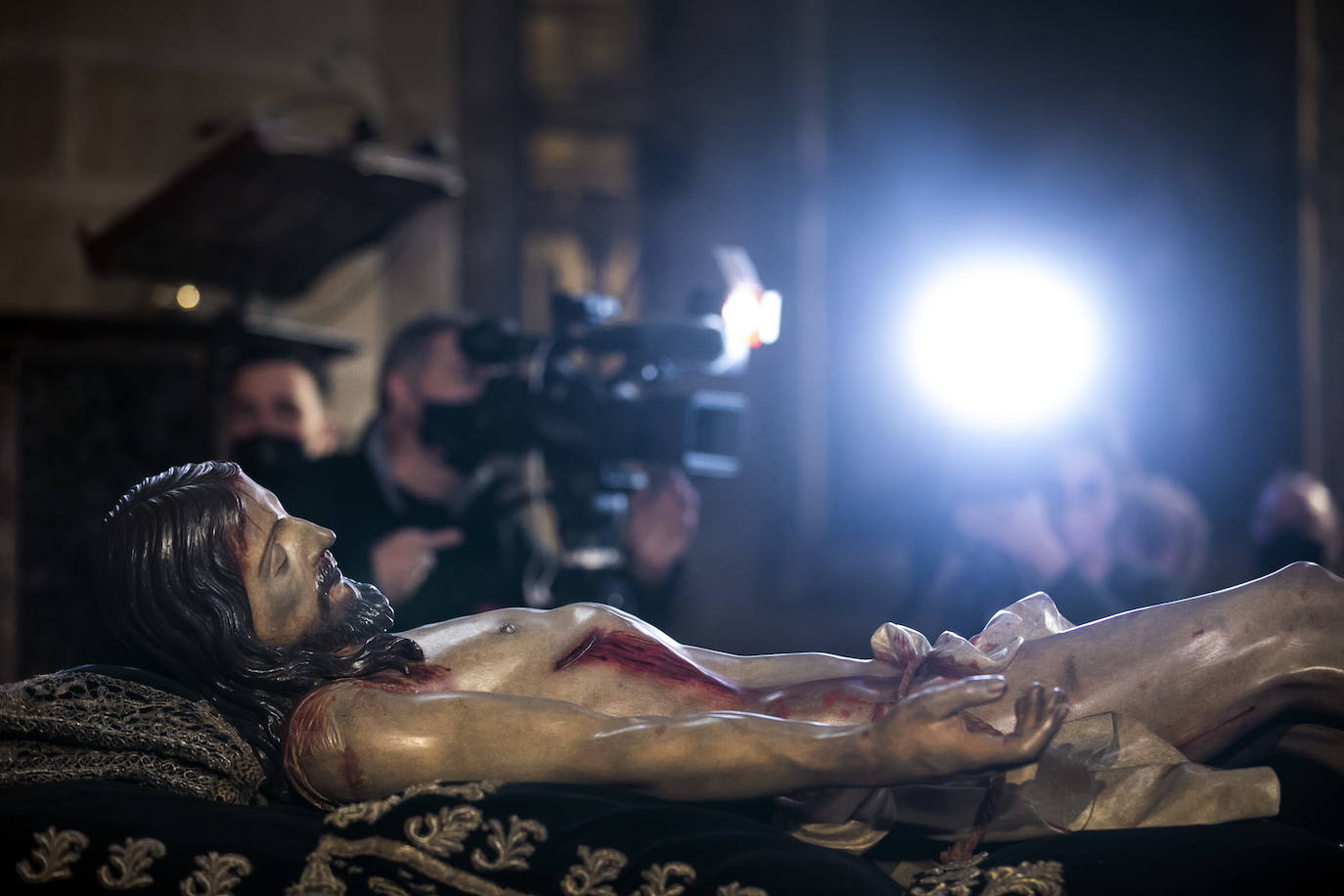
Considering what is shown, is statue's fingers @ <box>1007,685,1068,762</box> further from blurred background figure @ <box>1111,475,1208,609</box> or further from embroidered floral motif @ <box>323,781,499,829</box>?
blurred background figure @ <box>1111,475,1208,609</box>

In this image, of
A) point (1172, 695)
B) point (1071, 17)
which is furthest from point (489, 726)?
point (1071, 17)

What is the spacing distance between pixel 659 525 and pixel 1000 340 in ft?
10.8

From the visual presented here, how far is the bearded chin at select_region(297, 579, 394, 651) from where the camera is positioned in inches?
67.6

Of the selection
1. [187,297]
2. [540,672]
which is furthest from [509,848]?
[187,297]

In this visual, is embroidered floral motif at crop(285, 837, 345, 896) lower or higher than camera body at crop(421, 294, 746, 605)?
Result: lower

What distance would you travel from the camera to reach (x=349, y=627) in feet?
5.66

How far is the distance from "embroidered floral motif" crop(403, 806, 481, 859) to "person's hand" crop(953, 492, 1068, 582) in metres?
1.97

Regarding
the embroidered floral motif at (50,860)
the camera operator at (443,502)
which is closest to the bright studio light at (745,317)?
the camera operator at (443,502)

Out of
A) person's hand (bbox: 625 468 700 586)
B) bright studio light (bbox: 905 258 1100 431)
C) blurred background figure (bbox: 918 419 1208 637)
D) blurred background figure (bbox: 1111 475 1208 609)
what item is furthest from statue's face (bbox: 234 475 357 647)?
bright studio light (bbox: 905 258 1100 431)

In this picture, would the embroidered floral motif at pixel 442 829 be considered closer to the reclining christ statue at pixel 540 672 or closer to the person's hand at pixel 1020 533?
the reclining christ statue at pixel 540 672

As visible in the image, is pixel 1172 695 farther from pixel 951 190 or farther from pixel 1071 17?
pixel 1071 17

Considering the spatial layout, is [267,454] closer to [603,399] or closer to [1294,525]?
[603,399]

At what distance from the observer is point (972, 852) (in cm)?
164

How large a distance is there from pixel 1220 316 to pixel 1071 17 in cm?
158
